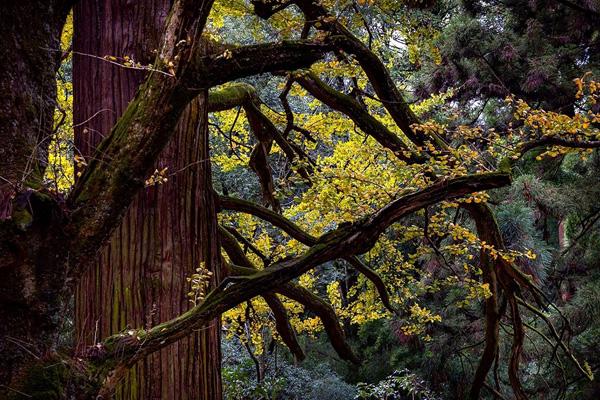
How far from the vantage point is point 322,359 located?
12680 millimetres

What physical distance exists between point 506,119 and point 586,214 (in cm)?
160

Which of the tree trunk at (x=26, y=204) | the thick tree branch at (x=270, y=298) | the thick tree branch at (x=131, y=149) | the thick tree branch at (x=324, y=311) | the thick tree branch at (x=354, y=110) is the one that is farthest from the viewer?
the thick tree branch at (x=270, y=298)

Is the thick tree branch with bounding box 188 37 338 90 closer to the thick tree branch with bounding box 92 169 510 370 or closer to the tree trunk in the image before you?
the tree trunk

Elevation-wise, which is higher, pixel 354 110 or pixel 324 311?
pixel 354 110

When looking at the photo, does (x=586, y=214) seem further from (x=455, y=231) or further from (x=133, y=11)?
(x=133, y=11)

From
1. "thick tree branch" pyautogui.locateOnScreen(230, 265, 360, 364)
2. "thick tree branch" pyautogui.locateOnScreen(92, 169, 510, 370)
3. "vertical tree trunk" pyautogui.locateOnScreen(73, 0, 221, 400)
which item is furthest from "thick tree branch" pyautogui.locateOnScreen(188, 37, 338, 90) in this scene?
"thick tree branch" pyautogui.locateOnScreen(230, 265, 360, 364)

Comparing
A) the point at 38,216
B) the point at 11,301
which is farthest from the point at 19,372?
the point at 38,216

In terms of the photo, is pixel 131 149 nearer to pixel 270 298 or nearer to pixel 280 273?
pixel 280 273

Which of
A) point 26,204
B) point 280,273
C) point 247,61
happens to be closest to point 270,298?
point 280,273

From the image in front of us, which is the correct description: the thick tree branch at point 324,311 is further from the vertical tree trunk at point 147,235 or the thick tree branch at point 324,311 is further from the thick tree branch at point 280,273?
the thick tree branch at point 280,273

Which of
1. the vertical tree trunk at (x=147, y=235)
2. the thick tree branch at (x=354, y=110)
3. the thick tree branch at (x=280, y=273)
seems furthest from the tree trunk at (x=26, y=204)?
the thick tree branch at (x=354, y=110)

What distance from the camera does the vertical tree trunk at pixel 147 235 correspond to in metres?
2.82

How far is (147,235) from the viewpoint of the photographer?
2.86m

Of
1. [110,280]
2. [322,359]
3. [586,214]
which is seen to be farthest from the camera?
[322,359]
